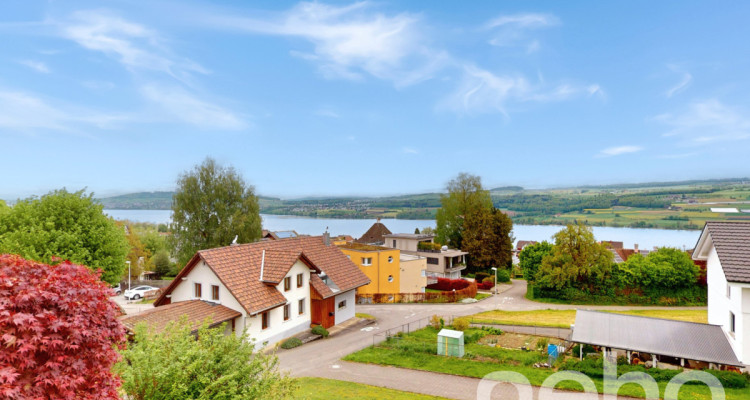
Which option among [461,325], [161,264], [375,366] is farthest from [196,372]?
[161,264]

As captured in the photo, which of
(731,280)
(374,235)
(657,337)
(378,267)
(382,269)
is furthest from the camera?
(374,235)

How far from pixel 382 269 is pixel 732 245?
28048 mm

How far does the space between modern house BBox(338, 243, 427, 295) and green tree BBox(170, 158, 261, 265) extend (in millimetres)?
12326

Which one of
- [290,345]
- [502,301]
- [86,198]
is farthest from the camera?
[502,301]

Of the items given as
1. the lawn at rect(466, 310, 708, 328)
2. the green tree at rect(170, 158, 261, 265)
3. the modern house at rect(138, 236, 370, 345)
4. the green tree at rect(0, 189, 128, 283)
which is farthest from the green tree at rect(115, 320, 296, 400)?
the green tree at rect(170, 158, 261, 265)

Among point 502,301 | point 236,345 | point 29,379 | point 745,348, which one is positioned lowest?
point 502,301

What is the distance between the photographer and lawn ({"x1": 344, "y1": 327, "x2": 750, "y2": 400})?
1677cm

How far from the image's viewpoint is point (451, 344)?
2262cm

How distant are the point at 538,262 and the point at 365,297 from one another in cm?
2210

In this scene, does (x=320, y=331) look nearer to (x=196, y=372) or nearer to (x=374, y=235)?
(x=196, y=372)

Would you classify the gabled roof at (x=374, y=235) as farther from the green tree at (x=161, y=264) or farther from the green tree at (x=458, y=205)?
the green tree at (x=161, y=264)

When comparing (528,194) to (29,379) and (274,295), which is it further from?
(29,379)

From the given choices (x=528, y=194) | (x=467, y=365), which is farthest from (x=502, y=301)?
(x=528, y=194)

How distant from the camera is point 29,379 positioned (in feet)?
18.4
